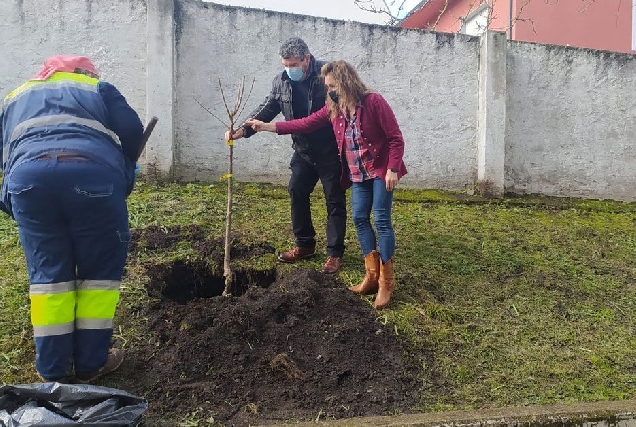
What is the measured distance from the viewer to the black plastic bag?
2301 millimetres

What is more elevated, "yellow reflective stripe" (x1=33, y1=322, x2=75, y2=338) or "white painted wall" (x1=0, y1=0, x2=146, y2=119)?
"white painted wall" (x1=0, y1=0, x2=146, y2=119)

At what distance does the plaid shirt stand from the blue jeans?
0.06 m

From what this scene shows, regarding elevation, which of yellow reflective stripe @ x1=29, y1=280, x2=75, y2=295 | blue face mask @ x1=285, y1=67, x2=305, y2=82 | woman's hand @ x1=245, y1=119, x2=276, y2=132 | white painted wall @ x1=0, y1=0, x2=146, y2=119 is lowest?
yellow reflective stripe @ x1=29, y1=280, x2=75, y2=295

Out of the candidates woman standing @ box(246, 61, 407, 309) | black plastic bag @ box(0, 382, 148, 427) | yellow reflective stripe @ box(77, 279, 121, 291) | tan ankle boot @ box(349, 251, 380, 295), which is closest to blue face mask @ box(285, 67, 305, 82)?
woman standing @ box(246, 61, 407, 309)

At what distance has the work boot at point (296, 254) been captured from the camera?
4.70 meters

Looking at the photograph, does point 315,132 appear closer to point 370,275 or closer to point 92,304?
point 370,275

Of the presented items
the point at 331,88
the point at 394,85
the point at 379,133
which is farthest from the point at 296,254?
the point at 394,85

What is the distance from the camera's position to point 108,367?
303cm

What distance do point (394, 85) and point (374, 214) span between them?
391cm

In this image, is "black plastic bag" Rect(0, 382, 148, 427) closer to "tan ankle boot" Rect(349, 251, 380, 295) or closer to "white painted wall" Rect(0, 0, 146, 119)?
"tan ankle boot" Rect(349, 251, 380, 295)

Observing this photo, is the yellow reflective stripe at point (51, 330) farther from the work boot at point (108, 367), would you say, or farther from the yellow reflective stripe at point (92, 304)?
the work boot at point (108, 367)

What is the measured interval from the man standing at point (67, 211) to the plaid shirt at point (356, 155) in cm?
168

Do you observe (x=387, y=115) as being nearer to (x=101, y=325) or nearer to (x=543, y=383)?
(x=543, y=383)

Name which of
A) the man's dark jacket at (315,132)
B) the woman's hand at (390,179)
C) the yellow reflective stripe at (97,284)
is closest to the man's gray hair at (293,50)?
the man's dark jacket at (315,132)
